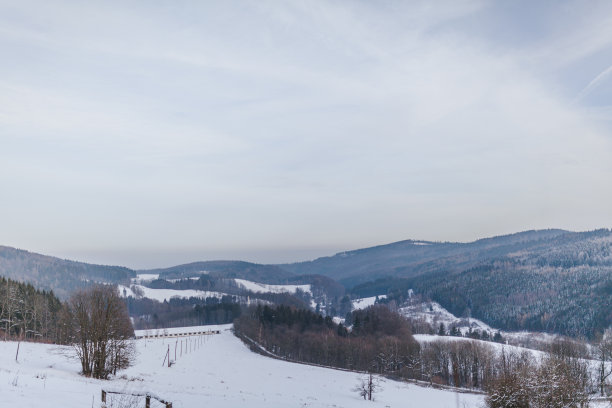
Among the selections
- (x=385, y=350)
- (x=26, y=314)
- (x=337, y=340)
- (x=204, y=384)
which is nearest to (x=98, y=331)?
(x=204, y=384)

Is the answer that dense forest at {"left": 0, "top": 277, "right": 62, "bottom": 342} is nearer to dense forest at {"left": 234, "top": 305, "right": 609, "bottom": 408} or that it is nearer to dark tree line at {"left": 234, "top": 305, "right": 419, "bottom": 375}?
dense forest at {"left": 234, "top": 305, "right": 609, "bottom": 408}

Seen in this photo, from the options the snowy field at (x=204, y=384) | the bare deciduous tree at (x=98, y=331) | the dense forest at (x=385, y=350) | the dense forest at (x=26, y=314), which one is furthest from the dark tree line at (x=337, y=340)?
the bare deciduous tree at (x=98, y=331)

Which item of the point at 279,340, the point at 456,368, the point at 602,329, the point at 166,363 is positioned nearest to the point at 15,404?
the point at 166,363

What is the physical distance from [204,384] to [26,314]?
57154mm

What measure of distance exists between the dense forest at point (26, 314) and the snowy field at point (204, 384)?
19.9 metres

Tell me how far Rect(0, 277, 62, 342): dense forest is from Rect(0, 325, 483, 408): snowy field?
19.9m

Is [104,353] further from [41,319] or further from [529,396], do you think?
[41,319]

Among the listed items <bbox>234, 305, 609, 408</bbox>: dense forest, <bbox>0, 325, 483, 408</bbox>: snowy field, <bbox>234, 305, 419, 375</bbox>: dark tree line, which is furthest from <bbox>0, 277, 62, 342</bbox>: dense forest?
<bbox>234, 305, 419, 375</bbox>: dark tree line

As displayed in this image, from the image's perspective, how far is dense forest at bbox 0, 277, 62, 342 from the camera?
76.0 meters

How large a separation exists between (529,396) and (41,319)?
98.9 m

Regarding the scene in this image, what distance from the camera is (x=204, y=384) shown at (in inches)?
1991

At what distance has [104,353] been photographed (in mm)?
42156

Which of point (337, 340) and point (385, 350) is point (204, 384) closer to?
point (385, 350)

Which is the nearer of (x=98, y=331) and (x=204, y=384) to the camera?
(x=98, y=331)
